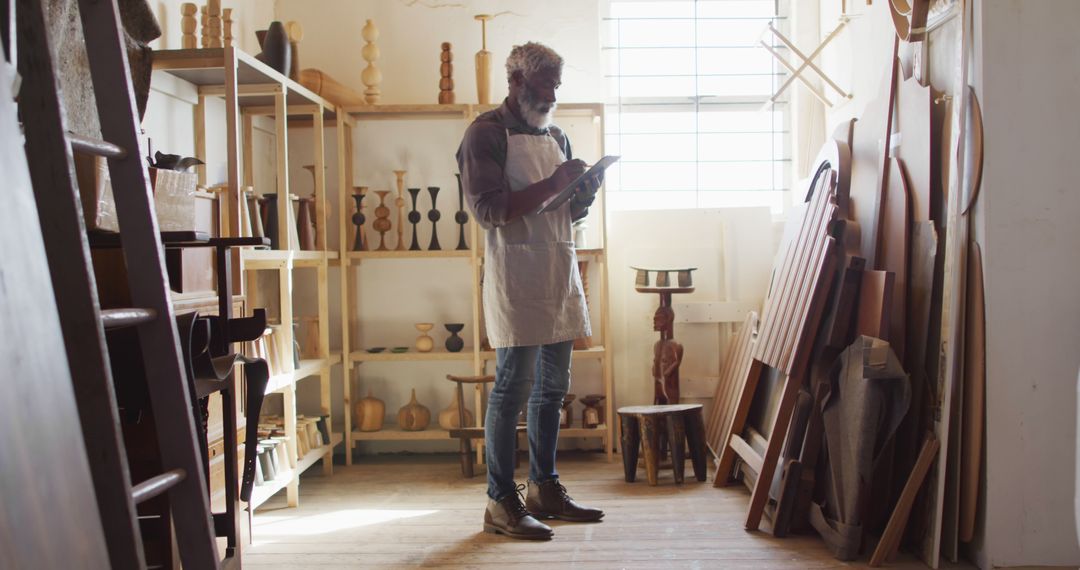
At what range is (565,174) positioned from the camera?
300 centimetres

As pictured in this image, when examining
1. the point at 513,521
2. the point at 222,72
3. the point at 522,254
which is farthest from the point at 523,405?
the point at 222,72

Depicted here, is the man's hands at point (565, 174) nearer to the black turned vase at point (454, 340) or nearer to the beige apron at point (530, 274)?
the beige apron at point (530, 274)

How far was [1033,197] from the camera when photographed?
8.93 feet

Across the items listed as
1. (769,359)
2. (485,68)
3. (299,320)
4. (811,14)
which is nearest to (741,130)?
(811,14)

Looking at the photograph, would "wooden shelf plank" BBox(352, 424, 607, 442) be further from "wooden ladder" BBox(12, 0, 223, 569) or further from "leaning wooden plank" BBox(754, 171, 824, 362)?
"wooden ladder" BBox(12, 0, 223, 569)

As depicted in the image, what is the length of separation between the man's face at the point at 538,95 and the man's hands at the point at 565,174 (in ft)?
0.74

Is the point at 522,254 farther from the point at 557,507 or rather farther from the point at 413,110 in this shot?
the point at 413,110

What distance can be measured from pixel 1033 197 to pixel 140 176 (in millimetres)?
2503

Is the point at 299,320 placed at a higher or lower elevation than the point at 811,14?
lower

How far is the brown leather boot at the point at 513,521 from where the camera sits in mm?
3094

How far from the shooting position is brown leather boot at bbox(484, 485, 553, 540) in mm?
3094

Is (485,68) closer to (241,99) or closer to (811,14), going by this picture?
(241,99)

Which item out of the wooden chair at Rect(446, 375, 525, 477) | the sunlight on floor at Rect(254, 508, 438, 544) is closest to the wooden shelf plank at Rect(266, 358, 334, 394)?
the sunlight on floor at Rect(254, 508, 438, 544)

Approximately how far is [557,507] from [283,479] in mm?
1135
